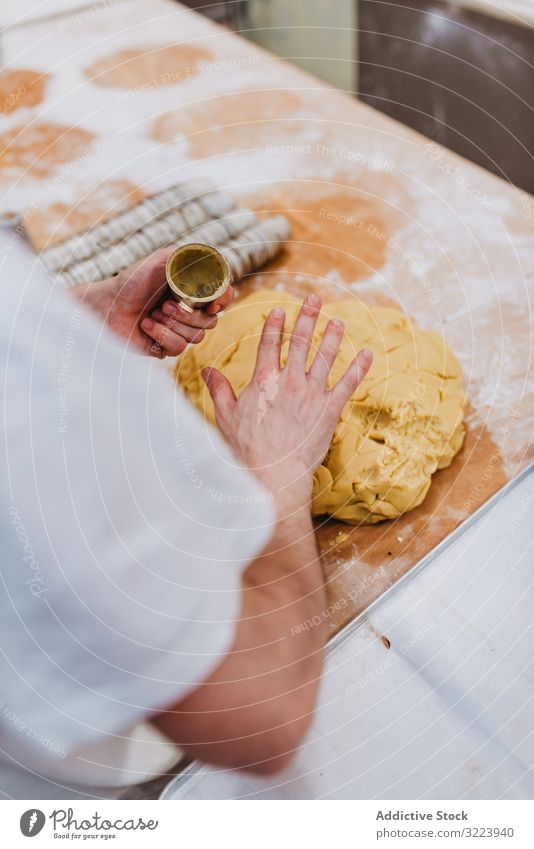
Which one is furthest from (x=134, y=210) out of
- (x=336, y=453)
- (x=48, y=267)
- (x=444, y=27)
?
(x=444, y=27)

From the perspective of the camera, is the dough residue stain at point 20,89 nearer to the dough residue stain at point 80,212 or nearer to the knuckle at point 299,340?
the dough residue stain at point 80,212

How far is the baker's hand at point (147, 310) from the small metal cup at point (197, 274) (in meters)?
0.06

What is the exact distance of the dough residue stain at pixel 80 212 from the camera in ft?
4.31

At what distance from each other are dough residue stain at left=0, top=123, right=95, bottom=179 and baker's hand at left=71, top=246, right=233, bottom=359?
66 centimetres

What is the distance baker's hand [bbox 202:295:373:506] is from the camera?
0.80 meters

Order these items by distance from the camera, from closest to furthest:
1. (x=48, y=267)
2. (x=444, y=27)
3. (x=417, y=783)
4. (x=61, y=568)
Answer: (x=61, y=568) → (x=417, y=783) → (x=48, y=267) → (x=444, y=27)

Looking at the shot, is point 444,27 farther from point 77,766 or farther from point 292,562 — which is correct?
point 77,766

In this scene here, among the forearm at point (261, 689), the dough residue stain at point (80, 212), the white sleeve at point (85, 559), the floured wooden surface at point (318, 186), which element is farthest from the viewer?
the dough residue stain at point (80, 212)

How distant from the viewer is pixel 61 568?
23.7 inches

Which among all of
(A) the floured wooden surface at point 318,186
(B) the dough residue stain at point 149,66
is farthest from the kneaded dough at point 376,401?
(B) the dough residue stain at point 149,66

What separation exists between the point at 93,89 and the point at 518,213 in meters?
1.09

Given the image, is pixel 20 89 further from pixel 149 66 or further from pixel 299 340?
pixel 299 340

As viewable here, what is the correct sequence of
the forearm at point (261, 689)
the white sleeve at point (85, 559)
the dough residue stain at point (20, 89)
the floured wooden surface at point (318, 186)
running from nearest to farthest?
the white sleeve at point (85, 559) < the forearm at point (261, 689) < the floured wooden surface at point (318, 186) < the dough residue stain at point (20, 89)

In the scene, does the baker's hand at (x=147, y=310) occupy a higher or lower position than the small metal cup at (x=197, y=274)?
lower
